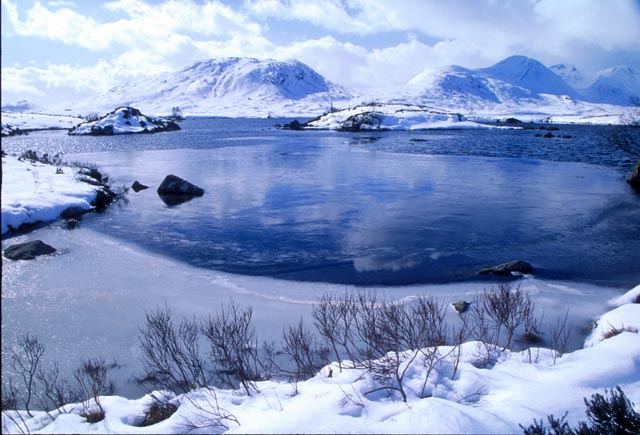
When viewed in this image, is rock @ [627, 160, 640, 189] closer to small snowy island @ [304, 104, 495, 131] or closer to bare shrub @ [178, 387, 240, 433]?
bare shrub @ [178, 387, 240, 433]

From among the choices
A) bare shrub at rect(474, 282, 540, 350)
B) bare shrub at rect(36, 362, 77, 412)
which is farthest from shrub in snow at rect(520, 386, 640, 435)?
bare shrub at rect(36, 362, 77, 412)

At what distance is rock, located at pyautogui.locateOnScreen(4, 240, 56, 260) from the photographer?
45.1 feet

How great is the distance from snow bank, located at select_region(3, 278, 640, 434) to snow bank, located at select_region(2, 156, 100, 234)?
14240 millimetres

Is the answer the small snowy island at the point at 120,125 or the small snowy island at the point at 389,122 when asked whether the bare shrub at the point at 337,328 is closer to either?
the small snowy island at the point at 120,125

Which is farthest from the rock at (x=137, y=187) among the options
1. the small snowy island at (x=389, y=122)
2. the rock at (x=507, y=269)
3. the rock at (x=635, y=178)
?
Result: the small snowy island at (x=389, y=122)

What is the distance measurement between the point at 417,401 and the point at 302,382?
195 centimetres

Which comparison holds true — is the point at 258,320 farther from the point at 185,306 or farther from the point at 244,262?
the point at 244,262

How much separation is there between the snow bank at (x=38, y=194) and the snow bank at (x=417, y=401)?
14240mm

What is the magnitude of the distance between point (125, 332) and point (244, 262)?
513 cm

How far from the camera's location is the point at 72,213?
19.5 meters

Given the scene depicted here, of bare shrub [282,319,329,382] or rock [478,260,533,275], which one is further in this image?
rock [478,260,533,275]

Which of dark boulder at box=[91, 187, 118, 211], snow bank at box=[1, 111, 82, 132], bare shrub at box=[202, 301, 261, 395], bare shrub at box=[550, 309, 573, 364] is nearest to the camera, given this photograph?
bare shrub at box=[202, 301, 261, 395]

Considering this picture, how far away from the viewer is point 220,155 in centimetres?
4506

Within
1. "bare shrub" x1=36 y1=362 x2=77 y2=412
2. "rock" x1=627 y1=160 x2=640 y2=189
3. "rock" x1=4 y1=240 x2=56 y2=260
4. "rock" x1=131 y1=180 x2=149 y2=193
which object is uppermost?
"rock" x1=627 y1=160 x2=640 y2=189
